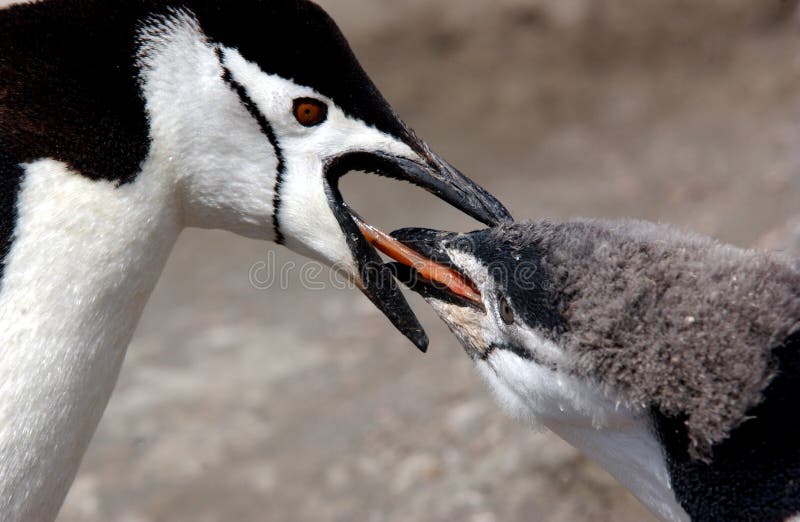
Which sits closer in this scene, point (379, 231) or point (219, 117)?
point (219, 117)

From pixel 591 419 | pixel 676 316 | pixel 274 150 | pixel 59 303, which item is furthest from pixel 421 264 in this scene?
pixel 59 303

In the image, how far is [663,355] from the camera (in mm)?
1616

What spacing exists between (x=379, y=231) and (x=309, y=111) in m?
0.29

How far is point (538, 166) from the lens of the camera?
547 cm

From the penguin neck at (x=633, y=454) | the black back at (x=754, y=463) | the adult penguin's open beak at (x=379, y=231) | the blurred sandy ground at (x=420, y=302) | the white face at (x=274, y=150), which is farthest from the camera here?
the blurred sandy ground at (x=420, y=302)

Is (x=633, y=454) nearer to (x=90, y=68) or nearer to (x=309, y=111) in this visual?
(x=309, y=111)

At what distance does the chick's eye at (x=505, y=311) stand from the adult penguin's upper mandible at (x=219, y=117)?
0.81 ft

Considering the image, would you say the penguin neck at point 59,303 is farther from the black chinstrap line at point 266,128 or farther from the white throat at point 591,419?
the white throat at point 591,419

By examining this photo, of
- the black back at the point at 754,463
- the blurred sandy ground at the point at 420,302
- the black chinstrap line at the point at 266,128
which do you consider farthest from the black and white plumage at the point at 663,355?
the blurred sandy ground at the point at 420,302

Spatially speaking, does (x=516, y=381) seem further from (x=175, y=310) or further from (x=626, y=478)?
(x=175, y=310)

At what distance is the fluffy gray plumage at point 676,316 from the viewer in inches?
61.6

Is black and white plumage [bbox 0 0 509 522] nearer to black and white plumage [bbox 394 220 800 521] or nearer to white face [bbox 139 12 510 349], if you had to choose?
white face [bbox 139 12 510 349]

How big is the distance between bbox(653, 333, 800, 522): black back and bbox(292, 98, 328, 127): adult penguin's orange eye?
83cm

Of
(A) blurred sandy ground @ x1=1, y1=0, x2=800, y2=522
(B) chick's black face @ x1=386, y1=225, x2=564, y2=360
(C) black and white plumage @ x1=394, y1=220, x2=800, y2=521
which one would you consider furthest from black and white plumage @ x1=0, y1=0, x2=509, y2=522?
(A) blurred sandy ground @ x1=1, y1=0, x2=800, y2=522
